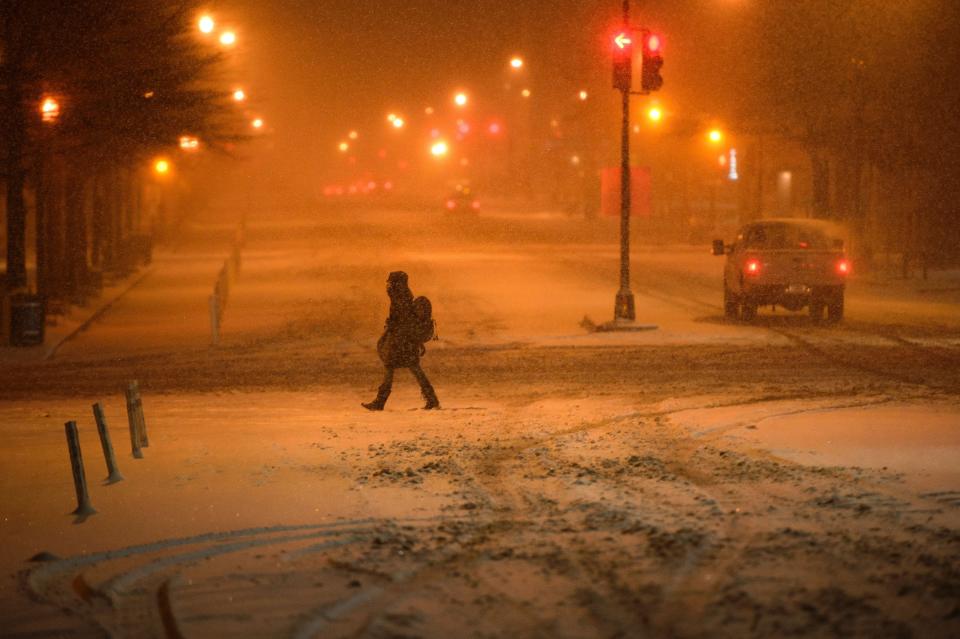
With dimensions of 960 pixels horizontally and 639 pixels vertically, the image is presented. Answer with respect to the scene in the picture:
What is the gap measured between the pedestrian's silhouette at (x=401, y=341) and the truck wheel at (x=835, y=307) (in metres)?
12.2

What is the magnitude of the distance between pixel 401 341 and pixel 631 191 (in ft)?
40.3

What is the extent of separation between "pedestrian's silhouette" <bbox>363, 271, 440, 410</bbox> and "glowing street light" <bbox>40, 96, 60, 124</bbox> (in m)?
13.1

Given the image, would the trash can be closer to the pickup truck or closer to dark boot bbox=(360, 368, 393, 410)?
dark boot bbox=(360, 368, 393, 410)

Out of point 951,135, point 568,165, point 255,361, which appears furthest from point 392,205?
point 255,361

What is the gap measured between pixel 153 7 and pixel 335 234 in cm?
3666

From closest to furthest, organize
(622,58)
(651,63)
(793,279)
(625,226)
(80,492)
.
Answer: (80,492)
(651,63)
(622,58)
(793,279)
(625,226)

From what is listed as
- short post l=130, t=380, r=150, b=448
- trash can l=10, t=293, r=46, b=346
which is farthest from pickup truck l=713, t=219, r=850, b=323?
short post l=130, t=380, r=150, b=448

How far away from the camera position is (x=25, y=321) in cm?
2377

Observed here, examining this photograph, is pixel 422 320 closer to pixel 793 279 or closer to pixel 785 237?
pixel 793 279

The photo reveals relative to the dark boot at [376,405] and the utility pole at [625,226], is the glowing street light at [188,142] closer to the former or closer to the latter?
the utility pole at [625,226]

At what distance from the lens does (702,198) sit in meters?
110

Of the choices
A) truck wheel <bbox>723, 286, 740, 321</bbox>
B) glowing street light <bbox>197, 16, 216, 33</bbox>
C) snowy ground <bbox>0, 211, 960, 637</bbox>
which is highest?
glowing street light <bbox>197, 16, 216, 33</bbox>

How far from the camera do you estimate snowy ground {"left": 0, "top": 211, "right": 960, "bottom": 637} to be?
7336 mm

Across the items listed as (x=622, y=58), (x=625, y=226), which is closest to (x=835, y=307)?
(x=625, y=226)
